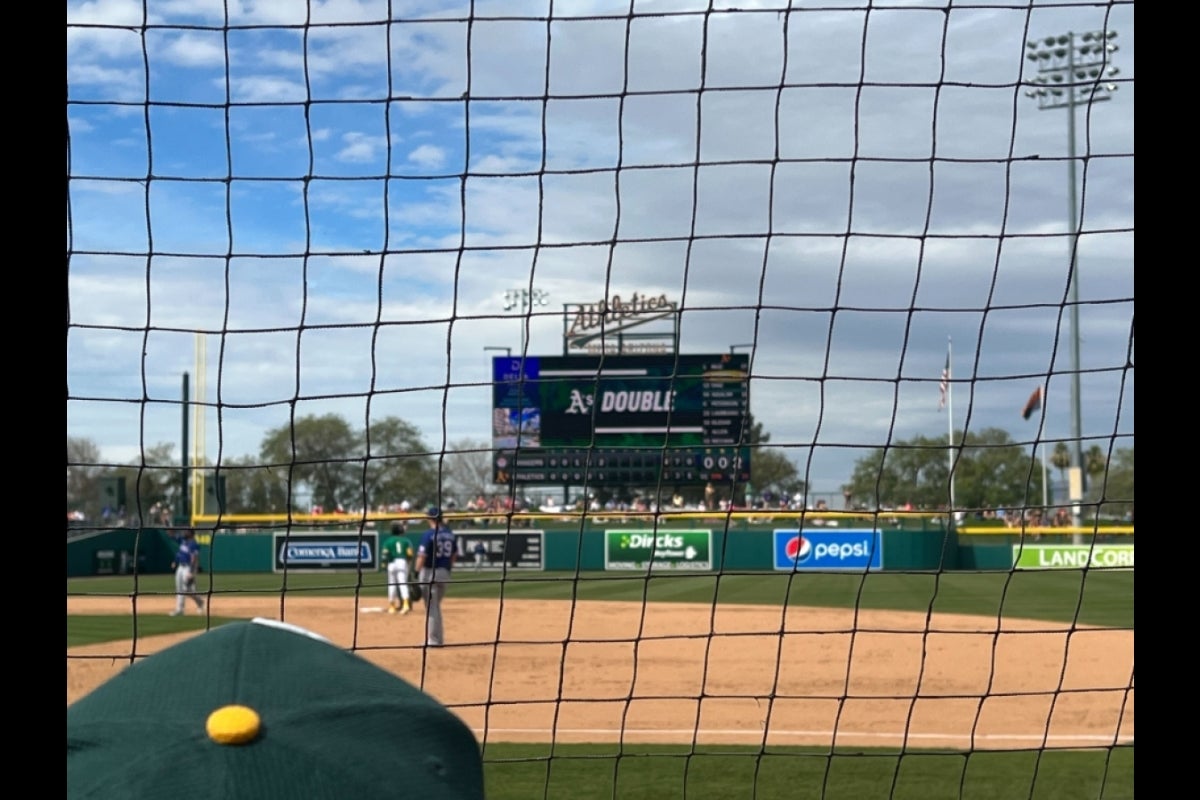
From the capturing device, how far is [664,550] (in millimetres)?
25906

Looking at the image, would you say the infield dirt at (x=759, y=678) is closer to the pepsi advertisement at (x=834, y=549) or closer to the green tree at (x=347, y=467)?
the green tree at (x=347, y=467)

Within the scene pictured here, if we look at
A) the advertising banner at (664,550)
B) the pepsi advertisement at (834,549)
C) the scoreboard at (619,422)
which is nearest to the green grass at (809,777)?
the pepsi advertisement at (834,549)

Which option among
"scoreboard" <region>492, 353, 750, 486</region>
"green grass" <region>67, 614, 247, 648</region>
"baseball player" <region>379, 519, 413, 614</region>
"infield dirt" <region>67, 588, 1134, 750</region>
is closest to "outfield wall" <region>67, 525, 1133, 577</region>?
"scoreboard" <region>492, 353, 750, 486</region>

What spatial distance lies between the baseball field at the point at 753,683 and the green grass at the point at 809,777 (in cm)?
2

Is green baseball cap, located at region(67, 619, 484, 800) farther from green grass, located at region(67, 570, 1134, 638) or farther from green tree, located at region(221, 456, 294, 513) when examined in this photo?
green tree, located at region(221, 456, 294, 513)

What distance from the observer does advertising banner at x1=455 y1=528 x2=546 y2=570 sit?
26203mm

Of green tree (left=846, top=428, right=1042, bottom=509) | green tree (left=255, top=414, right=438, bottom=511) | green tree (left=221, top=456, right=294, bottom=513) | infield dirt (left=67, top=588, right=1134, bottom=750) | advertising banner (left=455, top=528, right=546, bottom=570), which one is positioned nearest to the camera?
infield dirt (left=67, top=588, right=1134, bottom=750)

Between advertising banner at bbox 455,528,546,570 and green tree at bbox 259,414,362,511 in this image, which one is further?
advertising banner at bbox 455,528,546,570

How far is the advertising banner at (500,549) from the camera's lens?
2620 cm

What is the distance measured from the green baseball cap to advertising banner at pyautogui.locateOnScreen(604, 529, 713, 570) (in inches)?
960

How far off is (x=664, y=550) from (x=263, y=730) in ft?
82.1
